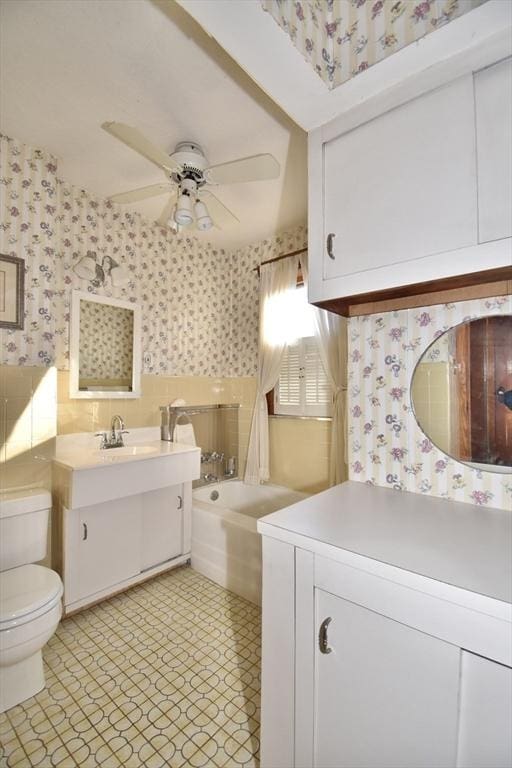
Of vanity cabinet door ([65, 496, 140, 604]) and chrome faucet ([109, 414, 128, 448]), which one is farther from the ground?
chrome faucet ([109, 414, 128, 448])

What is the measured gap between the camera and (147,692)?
1.53 metres

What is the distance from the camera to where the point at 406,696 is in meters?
0.78

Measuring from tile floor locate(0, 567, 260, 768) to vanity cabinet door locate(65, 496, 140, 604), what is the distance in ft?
0.59

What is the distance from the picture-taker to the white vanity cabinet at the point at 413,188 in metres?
0.91

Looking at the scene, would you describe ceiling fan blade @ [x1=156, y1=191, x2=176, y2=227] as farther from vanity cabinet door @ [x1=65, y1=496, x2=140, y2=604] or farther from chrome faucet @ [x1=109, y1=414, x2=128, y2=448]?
vanity cabinet door @ [x1=65, y1=496, x2=140, y2=604]

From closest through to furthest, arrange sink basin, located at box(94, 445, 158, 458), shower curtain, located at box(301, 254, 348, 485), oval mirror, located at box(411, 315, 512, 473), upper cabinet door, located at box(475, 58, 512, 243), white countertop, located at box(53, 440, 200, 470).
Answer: upper cabinet door, located at box(475, 58, 512, 243), oval mirror, located at box(411, 315, 512, 473), white countertop, located at box(53, 440, 200, 470), sink basin, located at box(94, 445, 158, 458), shower curtain, located at box(301, 254, 348, 485)

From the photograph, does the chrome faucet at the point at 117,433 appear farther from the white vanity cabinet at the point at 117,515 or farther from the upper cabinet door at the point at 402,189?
the upper cabinet door at the point at 402,189

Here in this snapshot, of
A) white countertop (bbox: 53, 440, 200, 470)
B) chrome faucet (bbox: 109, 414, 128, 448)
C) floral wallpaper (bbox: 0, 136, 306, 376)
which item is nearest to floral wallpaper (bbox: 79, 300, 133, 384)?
floral wallpaper (bbox: 0, 136, 306, 376)

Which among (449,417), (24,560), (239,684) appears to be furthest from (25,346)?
(449,417)

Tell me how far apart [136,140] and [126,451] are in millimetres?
1830

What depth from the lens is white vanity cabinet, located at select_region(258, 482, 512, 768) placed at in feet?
2.26

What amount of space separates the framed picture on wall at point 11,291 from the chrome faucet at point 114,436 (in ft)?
2.82

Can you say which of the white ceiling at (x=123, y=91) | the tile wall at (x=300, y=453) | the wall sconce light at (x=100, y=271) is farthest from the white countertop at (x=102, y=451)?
the white ceiling at (x=123, y=91)

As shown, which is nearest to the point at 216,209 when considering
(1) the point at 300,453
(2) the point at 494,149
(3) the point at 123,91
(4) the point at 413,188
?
(3) the point at 123,91
